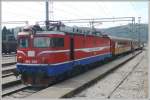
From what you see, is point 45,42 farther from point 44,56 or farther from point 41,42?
point 44,56

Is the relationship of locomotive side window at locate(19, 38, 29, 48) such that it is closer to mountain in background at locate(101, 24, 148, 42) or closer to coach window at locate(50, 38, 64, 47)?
coach window at locate(50, 38, 64, 47)

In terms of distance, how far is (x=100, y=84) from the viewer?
16.2 metres

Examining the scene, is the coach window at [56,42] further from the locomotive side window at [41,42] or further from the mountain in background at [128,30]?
the mountain in background at [128,30]

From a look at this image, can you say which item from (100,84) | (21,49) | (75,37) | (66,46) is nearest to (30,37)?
(21,49)

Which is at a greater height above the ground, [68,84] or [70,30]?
[70,30]

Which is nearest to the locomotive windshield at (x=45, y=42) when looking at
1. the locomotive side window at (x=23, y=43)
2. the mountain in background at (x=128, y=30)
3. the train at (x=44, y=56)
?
the train at (x=44, y=56)

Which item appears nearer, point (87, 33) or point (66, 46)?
point (66, 46)

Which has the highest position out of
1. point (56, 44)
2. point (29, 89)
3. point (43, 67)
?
point (56, 44)

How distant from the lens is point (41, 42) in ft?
49.0

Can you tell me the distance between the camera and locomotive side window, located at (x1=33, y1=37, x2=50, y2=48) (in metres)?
14.8

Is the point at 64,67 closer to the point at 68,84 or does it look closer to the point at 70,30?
the point at 68,84

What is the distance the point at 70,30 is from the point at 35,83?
148 inches

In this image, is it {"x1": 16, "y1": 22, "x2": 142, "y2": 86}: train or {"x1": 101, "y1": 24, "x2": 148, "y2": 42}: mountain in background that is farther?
{"x1": 101, "y1": 24, "x2": 148, "y2": 42}: mountain in background

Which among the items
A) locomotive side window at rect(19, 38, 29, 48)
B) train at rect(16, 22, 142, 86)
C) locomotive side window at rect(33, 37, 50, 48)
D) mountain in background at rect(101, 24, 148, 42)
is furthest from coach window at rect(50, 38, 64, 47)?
mountain in background at rect(101, 24, 148, 42)
